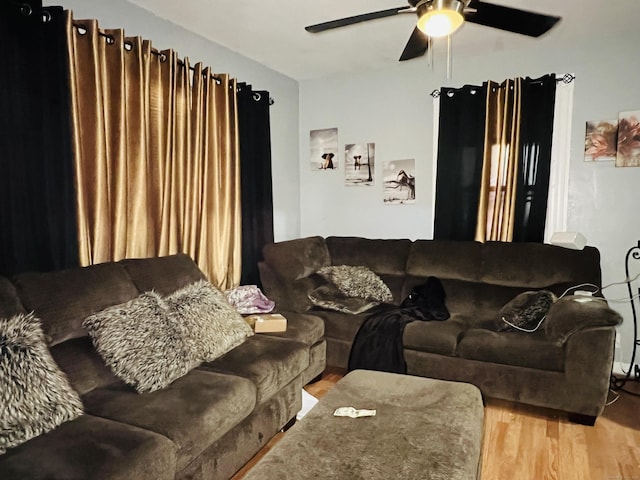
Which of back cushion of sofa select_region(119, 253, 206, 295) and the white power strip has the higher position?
back cushion of sofa select_region(119, 253, 206, 295)

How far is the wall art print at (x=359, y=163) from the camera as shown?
13.3ft

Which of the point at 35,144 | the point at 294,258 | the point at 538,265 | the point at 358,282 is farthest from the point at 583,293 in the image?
the point at 35,144

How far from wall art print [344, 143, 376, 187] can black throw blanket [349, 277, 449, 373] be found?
139 cm

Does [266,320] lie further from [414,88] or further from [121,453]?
[414,88]

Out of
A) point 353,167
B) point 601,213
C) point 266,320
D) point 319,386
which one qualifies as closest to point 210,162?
point 266,320

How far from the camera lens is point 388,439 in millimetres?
1534

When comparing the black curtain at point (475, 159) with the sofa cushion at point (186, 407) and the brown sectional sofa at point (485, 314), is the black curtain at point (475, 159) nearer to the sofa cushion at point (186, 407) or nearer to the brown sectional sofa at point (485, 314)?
the brown sectional sofa at point (485, 314)

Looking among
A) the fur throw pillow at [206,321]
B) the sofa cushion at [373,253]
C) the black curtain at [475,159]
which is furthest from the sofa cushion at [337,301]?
the black curtain at [475,159]

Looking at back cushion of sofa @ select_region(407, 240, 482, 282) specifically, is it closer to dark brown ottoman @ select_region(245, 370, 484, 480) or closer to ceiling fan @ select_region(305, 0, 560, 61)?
dark brown ottoman @ select_region(245, 370, 484, 480)

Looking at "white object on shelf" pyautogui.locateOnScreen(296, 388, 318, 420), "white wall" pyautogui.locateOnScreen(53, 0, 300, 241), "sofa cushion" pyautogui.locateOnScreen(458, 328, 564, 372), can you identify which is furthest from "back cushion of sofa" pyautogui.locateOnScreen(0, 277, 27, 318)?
"sofa cushion" pyautogui.locateOnScreen(458, 328, 564, 372)

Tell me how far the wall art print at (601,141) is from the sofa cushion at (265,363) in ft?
8.50

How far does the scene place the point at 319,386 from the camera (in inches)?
119

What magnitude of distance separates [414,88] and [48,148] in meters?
Result: 2.90

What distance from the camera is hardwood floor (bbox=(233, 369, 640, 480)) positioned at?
2.07 meters
